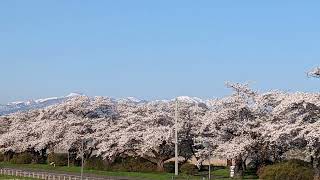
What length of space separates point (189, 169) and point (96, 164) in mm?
13872

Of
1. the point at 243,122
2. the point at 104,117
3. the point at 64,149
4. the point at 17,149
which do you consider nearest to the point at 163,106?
the point at 104,117

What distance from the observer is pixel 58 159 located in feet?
257

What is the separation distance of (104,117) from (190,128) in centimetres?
1791

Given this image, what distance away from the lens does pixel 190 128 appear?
2438 inches

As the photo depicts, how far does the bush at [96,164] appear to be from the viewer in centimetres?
6788

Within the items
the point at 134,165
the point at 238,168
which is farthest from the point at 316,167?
the point at 134,165

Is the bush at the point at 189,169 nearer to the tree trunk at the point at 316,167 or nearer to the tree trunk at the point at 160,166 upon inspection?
the tree trunk at the point at 160,166

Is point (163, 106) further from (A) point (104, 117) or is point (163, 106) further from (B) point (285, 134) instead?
(B) point (285, 134)

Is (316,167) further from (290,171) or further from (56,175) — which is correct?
(56,175)

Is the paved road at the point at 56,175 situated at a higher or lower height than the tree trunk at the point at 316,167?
lower

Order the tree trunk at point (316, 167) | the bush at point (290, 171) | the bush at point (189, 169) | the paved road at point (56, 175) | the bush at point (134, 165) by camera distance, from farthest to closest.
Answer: the bush at point (134, 165)
the bush at point (189, 169)
the paved road at point (56, 175)
the bush at point (290, 171)
the tree trunk at point (316, 167)

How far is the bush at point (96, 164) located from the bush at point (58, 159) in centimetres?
722

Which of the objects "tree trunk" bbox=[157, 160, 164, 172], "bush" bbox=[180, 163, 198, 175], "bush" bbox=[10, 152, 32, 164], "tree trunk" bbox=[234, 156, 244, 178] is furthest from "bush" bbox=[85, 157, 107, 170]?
"tree trunk" bbox=[234, 156, 244, 178]

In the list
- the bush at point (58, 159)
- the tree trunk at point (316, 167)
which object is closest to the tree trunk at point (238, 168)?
the tree trunk at point (316, 167)
